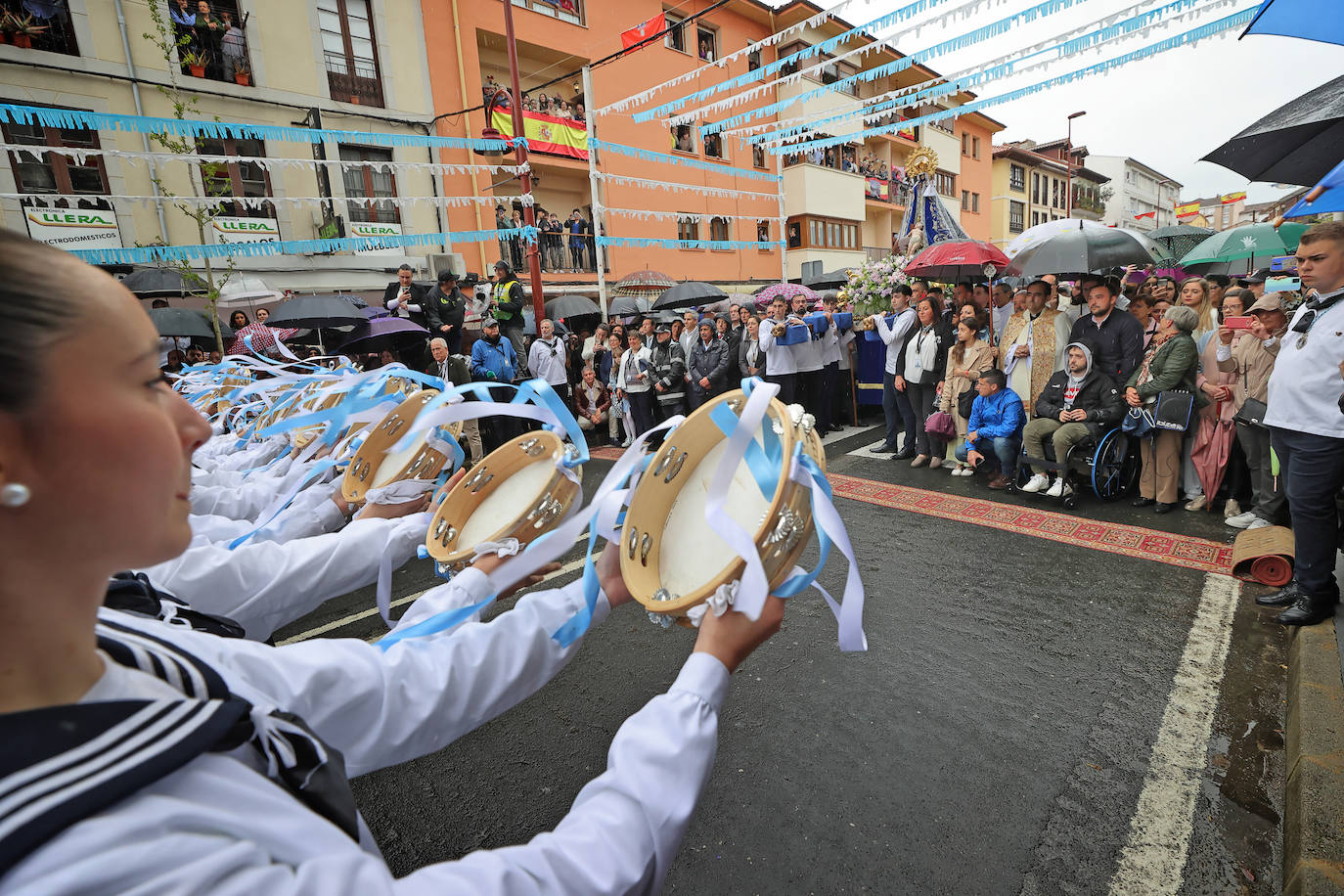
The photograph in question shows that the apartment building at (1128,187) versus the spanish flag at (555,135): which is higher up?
the apartment building at (1128,187)

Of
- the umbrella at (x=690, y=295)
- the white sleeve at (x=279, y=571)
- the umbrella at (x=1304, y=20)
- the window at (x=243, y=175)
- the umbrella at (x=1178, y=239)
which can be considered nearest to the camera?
the white sleeve at (x=279, y=571)

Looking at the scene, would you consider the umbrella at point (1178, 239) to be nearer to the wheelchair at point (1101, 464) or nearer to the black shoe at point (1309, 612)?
the wheelchair at point (1101, 464)

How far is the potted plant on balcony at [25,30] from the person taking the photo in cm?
1066

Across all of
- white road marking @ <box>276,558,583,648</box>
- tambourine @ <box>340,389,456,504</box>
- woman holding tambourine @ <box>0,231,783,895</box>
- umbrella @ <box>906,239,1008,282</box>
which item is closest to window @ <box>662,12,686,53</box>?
umbrella @ <box>906,239,1008,282</box>

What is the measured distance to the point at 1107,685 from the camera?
9.50 feet

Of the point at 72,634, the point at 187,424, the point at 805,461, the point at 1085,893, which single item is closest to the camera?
the point at 72,634

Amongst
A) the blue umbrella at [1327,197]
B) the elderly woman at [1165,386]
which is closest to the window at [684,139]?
the elderly woman at [1165,386]

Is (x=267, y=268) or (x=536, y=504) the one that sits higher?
(x=267, y=268)

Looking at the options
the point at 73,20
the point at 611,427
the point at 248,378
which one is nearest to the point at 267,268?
the point at 73,20

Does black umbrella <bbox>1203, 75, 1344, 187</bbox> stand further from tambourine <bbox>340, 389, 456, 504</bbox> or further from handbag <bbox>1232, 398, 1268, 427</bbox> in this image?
tambourine <bbox>340, 389, 456, 504</bbox>

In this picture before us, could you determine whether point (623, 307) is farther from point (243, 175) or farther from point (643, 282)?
point (243, 175)

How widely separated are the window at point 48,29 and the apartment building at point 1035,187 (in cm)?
3312

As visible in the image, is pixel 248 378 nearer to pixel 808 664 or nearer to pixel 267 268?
pixel 808 664

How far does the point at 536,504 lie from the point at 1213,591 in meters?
4.05
